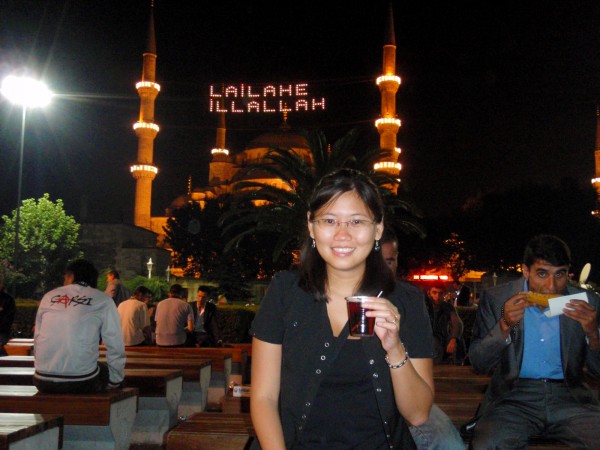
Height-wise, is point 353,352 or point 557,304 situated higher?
point 557,304

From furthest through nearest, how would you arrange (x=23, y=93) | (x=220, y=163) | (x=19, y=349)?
(x=220, y=163) → (x=23, y=93) → (x=19, y=349)

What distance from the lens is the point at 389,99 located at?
158 feet

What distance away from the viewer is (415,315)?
2668 millimetres

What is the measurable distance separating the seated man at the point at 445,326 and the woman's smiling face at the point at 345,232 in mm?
5228

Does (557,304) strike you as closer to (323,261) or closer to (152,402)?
(323,261)

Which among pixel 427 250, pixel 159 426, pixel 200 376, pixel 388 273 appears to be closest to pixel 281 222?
pixel 200 376

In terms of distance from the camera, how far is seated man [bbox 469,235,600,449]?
3893mm

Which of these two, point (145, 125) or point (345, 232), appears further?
point (145, 125)

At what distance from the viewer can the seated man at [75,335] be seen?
537cm

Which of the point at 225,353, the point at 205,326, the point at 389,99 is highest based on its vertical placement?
the point at 389,99

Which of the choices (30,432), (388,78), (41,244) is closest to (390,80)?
(388,78)

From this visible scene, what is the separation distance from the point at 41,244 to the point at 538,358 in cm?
4914

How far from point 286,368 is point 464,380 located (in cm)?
437

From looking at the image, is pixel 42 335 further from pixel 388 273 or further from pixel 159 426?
pixel 388 273
